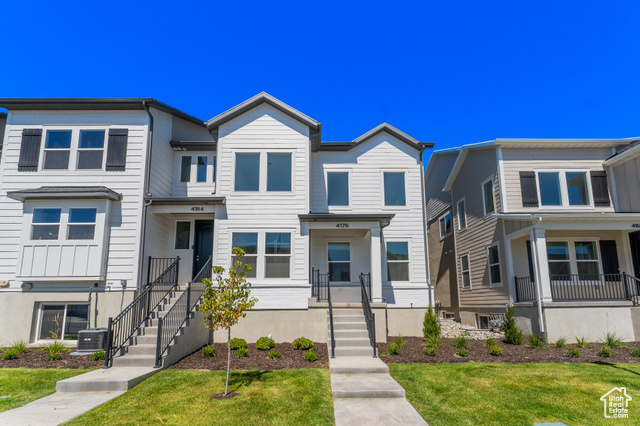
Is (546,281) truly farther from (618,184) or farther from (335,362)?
(335,362)

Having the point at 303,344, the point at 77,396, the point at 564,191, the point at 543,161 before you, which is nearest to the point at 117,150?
the point at 77,396

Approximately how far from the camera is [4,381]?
8156 mm

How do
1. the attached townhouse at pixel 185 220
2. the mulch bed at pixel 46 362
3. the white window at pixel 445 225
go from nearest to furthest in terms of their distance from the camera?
the mulch bed at pixel 46 362
the attached townhouse at pixel 185 220
the white window at pixel 445 225

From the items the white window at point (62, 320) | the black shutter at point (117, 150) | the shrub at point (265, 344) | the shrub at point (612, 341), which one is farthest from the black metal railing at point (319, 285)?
the shrub at point (612, 341)

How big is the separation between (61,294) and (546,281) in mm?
15178

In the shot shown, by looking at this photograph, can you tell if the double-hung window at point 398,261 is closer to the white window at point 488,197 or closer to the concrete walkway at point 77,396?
the white window at point 488,197

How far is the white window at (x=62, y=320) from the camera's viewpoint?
479 inches

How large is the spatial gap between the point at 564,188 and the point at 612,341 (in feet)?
20.0

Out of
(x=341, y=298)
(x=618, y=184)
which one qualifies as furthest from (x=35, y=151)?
Answer: (x=618, y=184)

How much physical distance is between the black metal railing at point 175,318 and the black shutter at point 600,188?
1493 centimetres

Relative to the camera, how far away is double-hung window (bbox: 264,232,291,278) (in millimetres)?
13039

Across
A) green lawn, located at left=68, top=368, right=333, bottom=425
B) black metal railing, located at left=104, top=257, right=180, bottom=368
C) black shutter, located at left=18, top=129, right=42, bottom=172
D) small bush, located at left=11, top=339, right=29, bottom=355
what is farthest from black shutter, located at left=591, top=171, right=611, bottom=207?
black shutter, located at left=18, top=129, right=42, bottom=172

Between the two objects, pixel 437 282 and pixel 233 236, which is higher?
pixel 233 236

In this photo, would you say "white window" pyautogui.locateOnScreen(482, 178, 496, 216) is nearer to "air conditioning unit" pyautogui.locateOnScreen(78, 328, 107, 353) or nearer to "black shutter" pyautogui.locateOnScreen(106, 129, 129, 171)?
"black shutter" pyautogui.locateOnScreen(106, 129, 129, 171)
